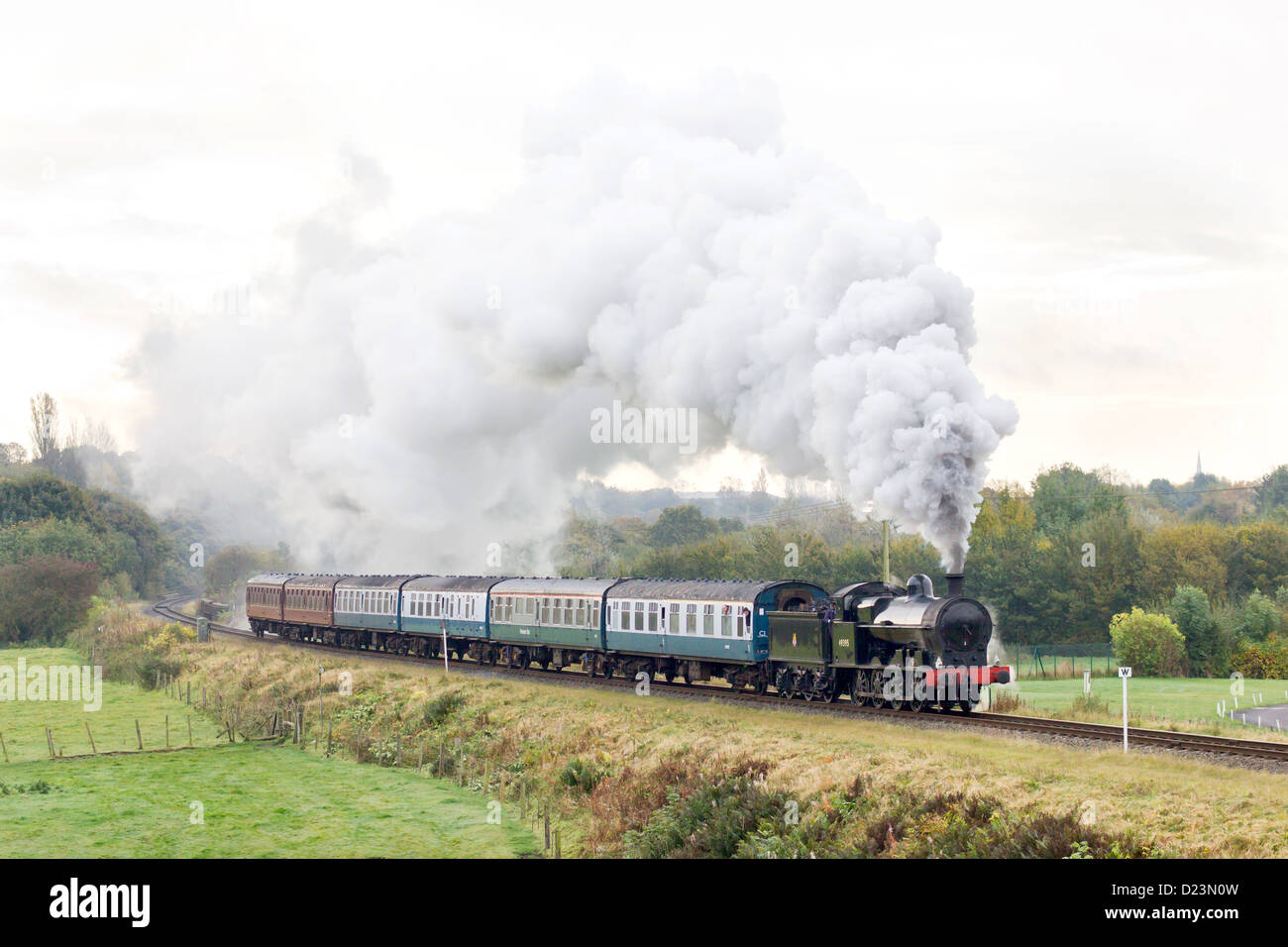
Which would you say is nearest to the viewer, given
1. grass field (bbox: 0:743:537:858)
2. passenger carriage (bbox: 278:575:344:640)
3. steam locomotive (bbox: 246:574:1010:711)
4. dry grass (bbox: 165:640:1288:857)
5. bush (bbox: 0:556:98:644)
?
dry grass (bbox: 165:640:1288:857)

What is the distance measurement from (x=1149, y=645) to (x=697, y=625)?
81.0 ft

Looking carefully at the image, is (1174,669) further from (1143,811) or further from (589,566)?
(589,566)

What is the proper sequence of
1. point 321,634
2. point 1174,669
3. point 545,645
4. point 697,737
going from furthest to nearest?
point 321,634 → point 1174,669 → point 545,645 → point 697,737

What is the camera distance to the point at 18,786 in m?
28.5

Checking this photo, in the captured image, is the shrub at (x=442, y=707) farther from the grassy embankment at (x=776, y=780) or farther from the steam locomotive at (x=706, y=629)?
the steam locomotive at (x=706, y=629)

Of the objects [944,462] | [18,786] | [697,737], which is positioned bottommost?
[18,786]

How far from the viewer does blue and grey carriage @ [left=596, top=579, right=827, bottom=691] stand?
30.5 meters

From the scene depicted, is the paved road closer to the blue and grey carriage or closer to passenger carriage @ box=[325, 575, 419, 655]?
the blue and grey carriage

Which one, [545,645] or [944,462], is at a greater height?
[944,462]

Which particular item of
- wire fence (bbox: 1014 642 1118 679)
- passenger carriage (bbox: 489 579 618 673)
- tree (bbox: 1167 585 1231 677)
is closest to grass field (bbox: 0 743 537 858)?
passenger carriage (bbox: 489 579 618 673)

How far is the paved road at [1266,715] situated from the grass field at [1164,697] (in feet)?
2.14

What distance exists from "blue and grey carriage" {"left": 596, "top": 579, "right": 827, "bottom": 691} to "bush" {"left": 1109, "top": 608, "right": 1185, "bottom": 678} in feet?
71.4
